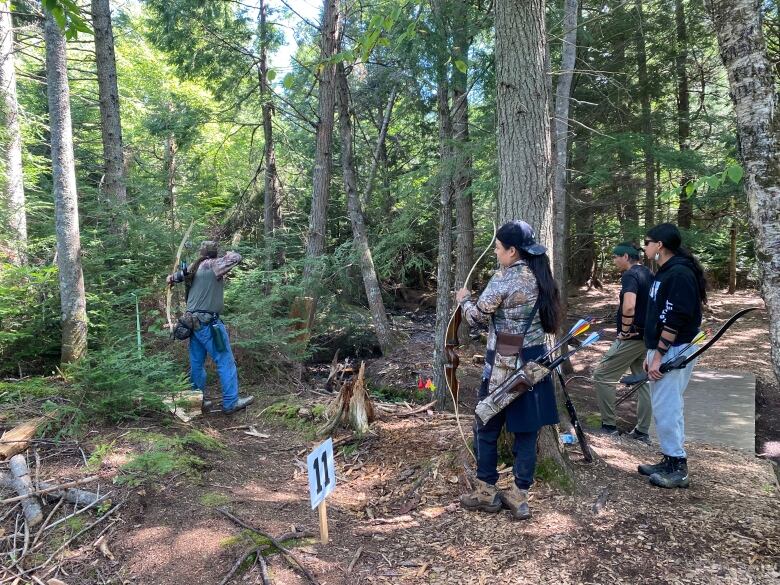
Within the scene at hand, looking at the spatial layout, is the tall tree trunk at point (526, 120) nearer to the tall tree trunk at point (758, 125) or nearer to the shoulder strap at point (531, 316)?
the shoulder strap at point (531, 316)

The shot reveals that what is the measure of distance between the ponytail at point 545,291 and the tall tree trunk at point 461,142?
316 centimetres

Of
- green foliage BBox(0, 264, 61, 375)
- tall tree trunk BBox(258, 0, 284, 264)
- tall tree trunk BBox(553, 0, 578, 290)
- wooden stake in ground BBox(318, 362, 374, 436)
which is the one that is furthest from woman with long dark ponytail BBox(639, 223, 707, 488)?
tall tree trunk BBox(258, 0, 284, 264)

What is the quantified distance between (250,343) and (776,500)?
19.4 feet

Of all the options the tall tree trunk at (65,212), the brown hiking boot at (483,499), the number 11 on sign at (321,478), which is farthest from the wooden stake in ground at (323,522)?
the tall tree trunk at (65,212)

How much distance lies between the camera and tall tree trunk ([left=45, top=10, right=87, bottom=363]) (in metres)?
6.17

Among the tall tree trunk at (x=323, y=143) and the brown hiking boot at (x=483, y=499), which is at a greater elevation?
the tall tree trunk at (x=323, y=143)

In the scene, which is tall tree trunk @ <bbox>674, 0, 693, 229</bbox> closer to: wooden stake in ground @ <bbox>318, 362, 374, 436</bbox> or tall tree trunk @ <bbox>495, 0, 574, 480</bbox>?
tall tree trunk @ <bbox>495, 0, 574, 480</bbox>

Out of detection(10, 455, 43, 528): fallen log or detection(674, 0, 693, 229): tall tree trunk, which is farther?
detection(674, 0, 693, 229): tall tree trunk

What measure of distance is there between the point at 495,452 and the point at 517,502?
0.35 m

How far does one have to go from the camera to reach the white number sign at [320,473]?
3082 millimetres

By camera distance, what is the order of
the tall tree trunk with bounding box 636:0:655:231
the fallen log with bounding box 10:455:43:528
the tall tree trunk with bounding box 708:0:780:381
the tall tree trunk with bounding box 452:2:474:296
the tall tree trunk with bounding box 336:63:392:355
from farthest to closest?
the tall tree trunk with bounding box 636:0:655:231
the tall tree trunk with bounding box 336:63:392:355
the tall tree trunk with bounding box 452:2:474:296
the fallen log with bounding box 10:455:43:528
the tall tree trunk with bounding box 708:0:780:381

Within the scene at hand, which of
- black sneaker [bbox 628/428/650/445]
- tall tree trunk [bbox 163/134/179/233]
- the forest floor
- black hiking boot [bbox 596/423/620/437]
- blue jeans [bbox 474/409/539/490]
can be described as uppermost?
tall tree trunk [bbox 163/134/179/233]

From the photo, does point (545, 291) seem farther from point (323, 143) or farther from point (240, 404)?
point (323, 143)

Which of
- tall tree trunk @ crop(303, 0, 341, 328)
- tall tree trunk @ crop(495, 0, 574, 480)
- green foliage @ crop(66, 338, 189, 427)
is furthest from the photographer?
tall tree trunk @ crop(303, 0, 341, 328)
